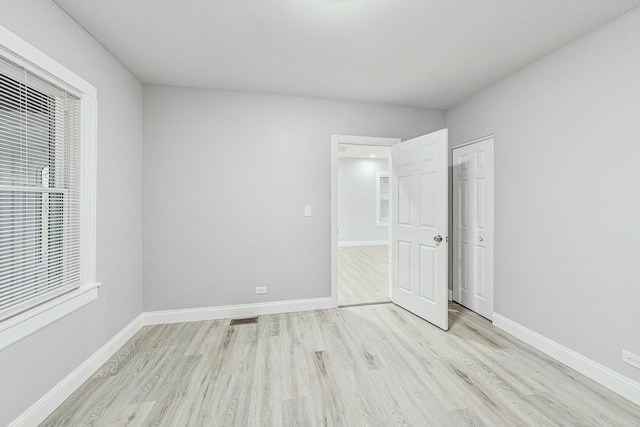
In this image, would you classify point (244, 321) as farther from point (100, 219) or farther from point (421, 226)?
point (421, 226)

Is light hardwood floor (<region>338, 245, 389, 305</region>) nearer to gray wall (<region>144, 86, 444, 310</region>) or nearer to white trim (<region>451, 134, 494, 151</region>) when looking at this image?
gray wall (<region>144, 86, 444, 310</region>)

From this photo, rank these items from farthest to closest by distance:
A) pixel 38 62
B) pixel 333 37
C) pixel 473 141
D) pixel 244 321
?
pixel 473 141, pixel 244 321, pixel 333 37, pixel 38 62

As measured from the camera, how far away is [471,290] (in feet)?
10.6

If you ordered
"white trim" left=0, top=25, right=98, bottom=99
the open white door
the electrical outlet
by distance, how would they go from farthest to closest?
the open white door
the electrical outlet
"white trim" left=0, top=25, right=98, bottom=99

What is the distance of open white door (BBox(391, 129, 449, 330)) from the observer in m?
2.69

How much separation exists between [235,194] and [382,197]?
5.90m

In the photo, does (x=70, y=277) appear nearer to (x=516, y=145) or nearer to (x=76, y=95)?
(x=76, y=95)

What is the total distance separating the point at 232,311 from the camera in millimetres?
2996

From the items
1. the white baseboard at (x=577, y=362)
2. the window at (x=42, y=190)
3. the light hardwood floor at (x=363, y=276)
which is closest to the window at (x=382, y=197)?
the light hardwood floor at (x=363, y=276)

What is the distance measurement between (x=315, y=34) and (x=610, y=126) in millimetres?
2237

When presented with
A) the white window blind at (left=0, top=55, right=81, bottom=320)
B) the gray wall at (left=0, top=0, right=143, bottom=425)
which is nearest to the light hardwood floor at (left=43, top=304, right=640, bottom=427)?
the gray wall at (left=0, top=0, right=143, bottom=425)

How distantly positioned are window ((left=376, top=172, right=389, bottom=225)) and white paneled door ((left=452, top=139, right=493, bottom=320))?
4560mm

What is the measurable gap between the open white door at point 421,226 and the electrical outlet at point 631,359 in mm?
1174

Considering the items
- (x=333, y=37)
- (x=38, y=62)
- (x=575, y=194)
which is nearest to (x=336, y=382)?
(x=575, y=194)
